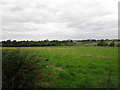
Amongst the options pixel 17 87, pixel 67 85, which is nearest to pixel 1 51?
pixel 17 87

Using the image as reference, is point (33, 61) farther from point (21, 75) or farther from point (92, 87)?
point (92, 87)

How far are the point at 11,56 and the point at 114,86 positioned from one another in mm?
5464

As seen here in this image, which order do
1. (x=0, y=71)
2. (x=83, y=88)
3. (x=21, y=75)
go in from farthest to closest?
(x=83, y=88) < (x=21, y=75) < (x=0, y=71)

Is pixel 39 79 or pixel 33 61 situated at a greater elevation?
pixel 33 61

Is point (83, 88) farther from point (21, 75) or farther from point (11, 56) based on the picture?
point (11, 56)

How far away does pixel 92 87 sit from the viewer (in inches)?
221

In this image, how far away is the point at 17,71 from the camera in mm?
4500

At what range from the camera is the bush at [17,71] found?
432cm

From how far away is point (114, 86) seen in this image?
575cm

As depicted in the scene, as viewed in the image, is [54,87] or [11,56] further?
[54,87]

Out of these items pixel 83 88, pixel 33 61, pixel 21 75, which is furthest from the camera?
pixel 83 88

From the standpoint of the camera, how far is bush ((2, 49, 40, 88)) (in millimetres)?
4324

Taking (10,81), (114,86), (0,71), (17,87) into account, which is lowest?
(114,86)

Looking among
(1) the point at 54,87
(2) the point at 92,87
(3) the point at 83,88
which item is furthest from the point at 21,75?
(2) the point at 92,87
